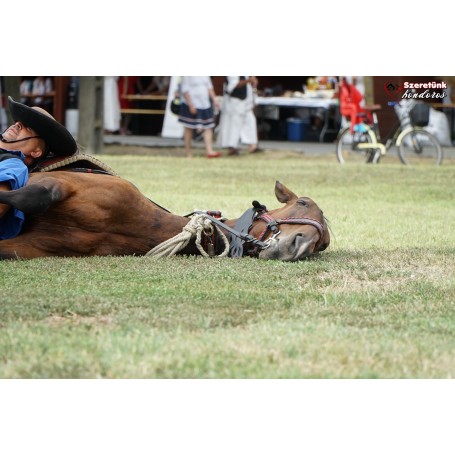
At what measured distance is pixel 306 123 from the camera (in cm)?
2305

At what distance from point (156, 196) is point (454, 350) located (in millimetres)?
7260

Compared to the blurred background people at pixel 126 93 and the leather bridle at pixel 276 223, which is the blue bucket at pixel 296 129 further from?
the leather bridle at pixel 276 223

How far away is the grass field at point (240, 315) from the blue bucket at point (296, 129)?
604 inches

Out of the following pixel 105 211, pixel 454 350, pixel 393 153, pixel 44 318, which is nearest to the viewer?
pixel 454 350

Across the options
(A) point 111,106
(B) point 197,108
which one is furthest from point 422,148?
(A) point 111,106

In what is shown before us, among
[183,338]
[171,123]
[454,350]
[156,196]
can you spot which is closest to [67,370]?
[183,338]

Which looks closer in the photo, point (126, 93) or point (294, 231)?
point (294, 231)

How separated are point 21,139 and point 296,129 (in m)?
17.6

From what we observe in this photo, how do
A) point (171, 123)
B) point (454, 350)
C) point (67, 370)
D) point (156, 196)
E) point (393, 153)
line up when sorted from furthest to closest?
point (171, 123) → point (393, 153) → point (156, 196) → point (454, 350) → point (67, 370)

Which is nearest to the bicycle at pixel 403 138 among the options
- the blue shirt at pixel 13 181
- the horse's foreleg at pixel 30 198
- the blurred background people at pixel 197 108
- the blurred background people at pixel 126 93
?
the blurred background people at pixel 197 108

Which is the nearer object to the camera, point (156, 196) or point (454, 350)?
point (454, 350)

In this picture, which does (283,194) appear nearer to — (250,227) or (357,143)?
(250,227)

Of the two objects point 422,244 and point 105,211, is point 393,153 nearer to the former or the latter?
point 422,244

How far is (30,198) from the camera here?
5.45m
